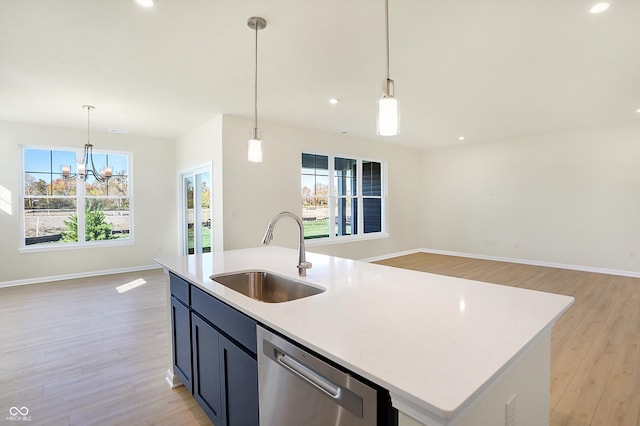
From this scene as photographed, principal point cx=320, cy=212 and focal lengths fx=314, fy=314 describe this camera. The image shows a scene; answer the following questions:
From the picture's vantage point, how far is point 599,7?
2182 mm

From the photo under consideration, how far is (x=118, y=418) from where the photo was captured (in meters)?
1.95

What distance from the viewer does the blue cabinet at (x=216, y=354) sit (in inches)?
54.2

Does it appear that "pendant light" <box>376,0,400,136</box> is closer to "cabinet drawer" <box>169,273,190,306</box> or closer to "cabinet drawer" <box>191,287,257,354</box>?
"cabinet drawer" <box>191,287,257,354</box>

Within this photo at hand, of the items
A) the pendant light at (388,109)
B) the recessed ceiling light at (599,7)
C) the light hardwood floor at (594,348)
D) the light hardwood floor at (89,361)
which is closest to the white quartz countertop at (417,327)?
the pendant light at (388,109)

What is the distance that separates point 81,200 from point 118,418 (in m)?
4.92

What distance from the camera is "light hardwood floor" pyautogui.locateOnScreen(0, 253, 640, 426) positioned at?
2008 mm

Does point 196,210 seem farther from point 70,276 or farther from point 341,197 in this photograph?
point 341,197

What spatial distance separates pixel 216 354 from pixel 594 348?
322 centimetres

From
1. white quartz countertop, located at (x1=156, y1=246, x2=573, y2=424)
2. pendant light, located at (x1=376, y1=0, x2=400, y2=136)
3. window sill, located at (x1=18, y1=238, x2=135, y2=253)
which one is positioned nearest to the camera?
white quartz countertop, located at (x1=156, y1=246, x2=573, y2=424)

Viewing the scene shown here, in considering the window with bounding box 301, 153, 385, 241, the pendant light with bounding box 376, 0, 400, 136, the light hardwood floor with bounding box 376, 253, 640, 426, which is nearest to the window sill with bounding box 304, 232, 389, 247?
the window with bounding box 301, 153, 385, 241

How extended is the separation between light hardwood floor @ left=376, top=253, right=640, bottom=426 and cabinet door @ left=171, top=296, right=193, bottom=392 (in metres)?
2.26

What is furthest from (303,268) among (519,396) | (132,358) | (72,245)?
(72,245)

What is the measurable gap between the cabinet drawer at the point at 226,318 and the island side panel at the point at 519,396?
0.75m

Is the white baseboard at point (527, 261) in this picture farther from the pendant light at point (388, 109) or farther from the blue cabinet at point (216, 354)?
the pendant light at point (388, 109)
